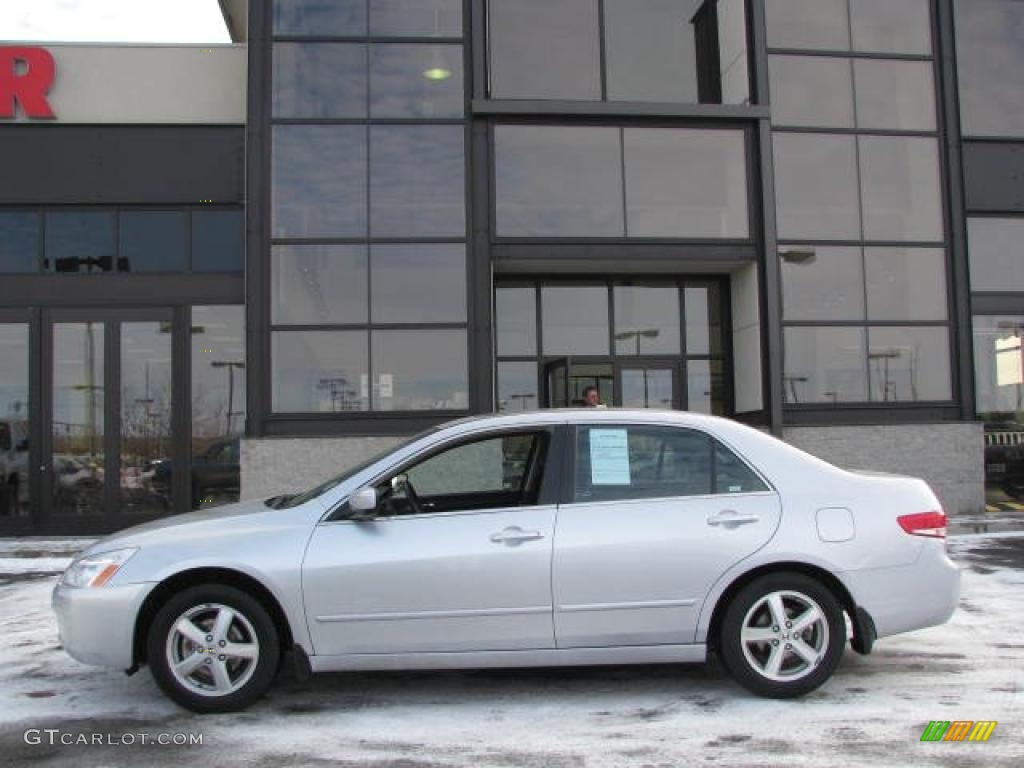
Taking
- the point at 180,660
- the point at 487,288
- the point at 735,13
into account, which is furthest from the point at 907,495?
the point at 735,13

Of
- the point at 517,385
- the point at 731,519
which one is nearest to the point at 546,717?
the point at 731,519

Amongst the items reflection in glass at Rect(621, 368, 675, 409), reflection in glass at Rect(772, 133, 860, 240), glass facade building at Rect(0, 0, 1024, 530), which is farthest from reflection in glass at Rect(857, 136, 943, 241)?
reflection in glass at Rect(621, 368, 675, 409)

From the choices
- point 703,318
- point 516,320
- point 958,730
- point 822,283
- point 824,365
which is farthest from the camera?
point 703,318

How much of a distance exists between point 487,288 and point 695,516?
748 cm

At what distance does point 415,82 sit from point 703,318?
528 centimetres

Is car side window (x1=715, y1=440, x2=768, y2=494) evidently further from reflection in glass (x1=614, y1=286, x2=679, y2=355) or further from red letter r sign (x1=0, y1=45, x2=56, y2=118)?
red letter r sign (x1=0, y1=45, x2=56, y2=118)

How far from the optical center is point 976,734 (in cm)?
432

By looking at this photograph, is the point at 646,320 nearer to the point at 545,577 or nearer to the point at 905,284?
the point at 905,284

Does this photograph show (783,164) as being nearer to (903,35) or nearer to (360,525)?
(903,35)

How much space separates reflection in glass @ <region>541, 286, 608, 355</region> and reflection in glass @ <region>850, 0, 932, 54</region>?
5.14 m

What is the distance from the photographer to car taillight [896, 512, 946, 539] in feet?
16.1

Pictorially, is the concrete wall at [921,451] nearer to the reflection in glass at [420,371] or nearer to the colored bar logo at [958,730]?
the reflection in glass at [420,371]

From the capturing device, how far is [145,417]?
485 inches

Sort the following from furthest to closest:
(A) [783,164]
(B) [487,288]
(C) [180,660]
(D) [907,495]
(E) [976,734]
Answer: (A) [783,164], (B) [487,288], (D) [907,495], (C) [180,660], (E) [976,734]
